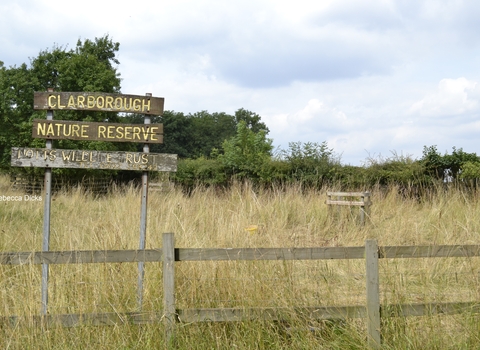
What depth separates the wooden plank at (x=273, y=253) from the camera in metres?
4.83

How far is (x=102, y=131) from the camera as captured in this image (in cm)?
644

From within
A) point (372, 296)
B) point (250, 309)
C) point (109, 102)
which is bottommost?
point (250, 309)

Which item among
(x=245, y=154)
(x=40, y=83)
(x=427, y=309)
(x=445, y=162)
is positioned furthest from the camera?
(x=245, y=154)

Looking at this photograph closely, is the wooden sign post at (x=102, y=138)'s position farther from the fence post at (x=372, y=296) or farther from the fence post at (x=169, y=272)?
the fence post at (x=372, y=296)

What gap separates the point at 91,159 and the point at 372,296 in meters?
3.69

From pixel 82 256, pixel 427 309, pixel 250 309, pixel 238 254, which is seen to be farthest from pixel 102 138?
pixel 427 309

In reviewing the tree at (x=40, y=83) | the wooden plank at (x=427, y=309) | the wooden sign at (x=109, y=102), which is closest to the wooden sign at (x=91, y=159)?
the wooden sign at (x=109, y=102)

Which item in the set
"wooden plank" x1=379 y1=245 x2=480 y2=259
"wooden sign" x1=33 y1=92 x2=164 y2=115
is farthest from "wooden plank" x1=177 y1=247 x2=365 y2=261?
"wooden sign" x1=33 y1=92 x2=164 y2=115

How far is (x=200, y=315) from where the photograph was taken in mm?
4770

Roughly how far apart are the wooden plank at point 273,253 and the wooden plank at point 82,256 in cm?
35

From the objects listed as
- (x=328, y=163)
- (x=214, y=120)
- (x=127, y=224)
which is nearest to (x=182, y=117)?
(x=214, y=120)

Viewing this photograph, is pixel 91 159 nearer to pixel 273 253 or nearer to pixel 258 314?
pixel 273 253

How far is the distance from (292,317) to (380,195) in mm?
9295

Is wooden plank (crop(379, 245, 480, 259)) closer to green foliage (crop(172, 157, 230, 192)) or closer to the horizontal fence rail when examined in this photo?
the horizontal fence rail
